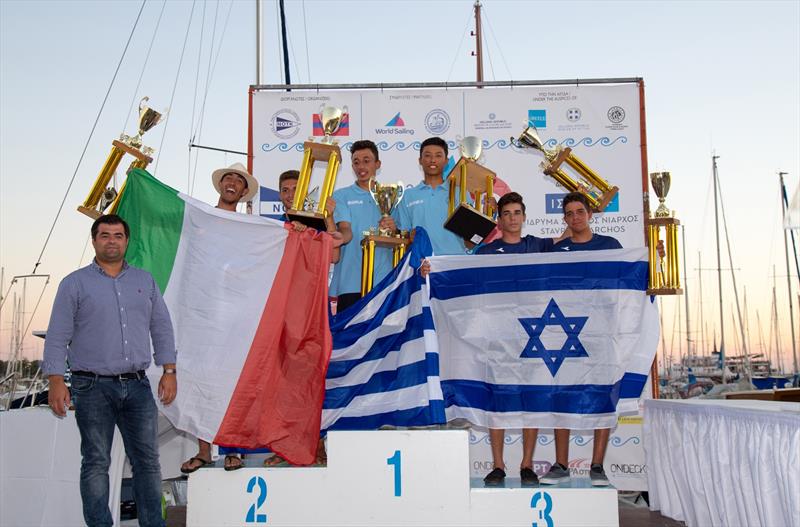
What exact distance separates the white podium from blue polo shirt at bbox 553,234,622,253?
1.59 metres

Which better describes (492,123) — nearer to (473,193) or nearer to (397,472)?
(473,193)

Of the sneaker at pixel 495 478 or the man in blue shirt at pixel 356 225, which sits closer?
the sneaker at pixel 495 478

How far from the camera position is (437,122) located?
6.80m

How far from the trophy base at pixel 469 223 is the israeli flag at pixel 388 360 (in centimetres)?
38

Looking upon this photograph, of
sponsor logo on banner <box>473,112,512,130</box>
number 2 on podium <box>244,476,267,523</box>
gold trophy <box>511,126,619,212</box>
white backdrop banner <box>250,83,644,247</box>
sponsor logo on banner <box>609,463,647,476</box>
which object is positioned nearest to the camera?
number 2 on podium <box>244,476,267,523</box>

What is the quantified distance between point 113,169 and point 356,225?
169 centimetres

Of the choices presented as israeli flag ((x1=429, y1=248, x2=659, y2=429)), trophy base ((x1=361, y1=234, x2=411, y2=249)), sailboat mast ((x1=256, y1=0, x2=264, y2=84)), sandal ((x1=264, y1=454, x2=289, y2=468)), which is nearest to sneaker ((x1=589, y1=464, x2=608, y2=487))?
israeli flag ((x1=429, y1=248, x2=659, y2=429))

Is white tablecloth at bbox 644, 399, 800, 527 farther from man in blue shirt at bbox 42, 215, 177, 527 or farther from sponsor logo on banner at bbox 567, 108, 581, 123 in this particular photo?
man in blue shirt at bbox 42, 215, 177, 527

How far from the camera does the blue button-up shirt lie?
3871 mm

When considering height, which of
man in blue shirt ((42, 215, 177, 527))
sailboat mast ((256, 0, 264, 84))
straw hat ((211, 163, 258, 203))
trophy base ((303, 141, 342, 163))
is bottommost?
man in blue shirt ((42, 215, 177, 527))

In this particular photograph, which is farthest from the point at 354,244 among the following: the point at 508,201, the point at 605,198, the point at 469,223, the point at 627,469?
the point at 627,469

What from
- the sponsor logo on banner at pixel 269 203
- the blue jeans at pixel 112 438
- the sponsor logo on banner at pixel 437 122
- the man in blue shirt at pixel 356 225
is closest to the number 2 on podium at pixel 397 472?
the blue jeans at pixel 112 438

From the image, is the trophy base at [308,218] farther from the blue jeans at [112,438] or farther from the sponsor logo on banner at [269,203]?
the sponsor logo on banner at [269,203]

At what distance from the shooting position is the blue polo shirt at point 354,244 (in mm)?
5270
